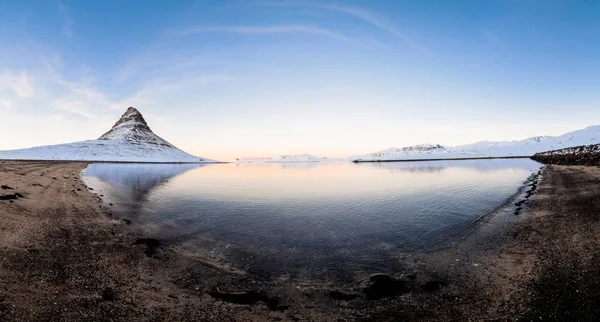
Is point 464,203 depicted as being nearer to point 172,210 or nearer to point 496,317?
point 496,317

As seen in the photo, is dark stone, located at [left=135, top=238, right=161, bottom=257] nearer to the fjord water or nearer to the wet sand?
the wet sand

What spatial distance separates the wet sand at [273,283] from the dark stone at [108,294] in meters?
0.03

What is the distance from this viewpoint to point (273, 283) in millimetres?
10258

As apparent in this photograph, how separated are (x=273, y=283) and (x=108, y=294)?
5101 mm

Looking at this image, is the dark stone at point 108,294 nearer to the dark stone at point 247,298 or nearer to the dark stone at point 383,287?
the dark stone at point 247,298

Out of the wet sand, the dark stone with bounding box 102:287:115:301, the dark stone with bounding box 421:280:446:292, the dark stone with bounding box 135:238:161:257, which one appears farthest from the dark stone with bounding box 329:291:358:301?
the dark stone with bounding box 135:238:161:257

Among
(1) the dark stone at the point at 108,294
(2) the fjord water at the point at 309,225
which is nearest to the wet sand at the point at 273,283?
(1) the dark stone at the point at 108,294

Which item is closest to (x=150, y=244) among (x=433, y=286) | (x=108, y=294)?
(x=108, y=294)

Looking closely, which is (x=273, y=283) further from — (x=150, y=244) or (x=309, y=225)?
(x=309, y=225)

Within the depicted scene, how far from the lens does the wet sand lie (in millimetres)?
7625

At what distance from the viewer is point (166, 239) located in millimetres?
15109

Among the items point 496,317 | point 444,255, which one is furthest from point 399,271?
point 496,317

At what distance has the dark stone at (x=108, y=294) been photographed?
8.24 metres

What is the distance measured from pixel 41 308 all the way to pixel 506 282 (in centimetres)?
1368
